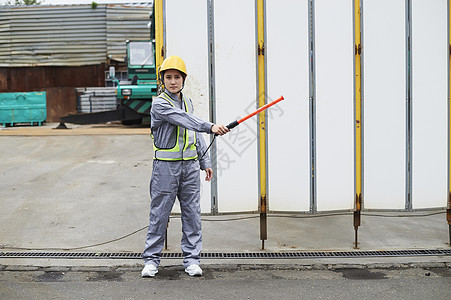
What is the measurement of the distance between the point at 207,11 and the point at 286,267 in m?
2.59

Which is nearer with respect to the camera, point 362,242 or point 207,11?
point 207,11

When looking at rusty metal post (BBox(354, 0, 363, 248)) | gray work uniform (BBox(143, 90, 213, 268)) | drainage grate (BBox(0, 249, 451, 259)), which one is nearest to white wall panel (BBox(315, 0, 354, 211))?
rusty metal post (BBox(354, 0, 363, 248))

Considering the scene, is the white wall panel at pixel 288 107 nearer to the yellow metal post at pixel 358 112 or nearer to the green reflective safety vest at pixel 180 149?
the yellow metal post at pixel 358 112

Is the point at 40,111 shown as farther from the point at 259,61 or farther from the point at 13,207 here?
the point at 259,61

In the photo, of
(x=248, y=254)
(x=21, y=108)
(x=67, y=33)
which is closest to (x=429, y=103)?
(x=248, y=254)

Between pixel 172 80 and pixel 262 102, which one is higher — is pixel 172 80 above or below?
above

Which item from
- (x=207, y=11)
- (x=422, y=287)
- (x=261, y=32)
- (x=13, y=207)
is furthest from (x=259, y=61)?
(x=13, y=207)

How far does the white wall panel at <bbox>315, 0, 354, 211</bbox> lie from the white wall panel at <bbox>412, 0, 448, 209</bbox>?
678mm

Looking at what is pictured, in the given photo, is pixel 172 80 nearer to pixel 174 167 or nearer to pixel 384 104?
pixel 174 167

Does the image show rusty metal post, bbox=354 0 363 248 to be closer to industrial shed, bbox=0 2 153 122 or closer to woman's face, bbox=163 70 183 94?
woman's face, bbox=163 70 183 94

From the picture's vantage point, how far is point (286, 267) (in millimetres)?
5641

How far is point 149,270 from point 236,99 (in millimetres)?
1892

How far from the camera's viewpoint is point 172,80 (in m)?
5.24

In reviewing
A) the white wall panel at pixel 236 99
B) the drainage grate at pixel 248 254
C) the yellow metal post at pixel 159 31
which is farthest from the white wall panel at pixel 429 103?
the yellow metal post at pixel 159 31
